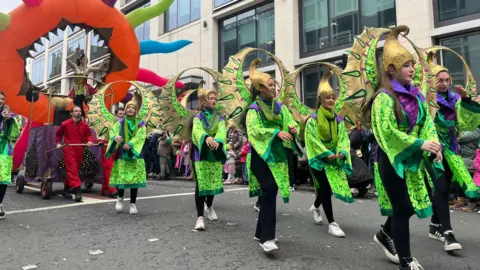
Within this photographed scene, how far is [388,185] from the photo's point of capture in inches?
116

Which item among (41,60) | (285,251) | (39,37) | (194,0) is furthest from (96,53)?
(285,251)

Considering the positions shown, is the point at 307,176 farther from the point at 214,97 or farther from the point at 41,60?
the point at 41,60

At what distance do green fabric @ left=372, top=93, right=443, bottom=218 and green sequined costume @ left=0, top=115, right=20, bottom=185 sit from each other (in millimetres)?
5126

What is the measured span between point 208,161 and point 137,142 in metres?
1.58

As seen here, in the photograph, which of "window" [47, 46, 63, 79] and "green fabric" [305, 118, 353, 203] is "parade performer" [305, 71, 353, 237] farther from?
"window" [47, 46, 63, 79]

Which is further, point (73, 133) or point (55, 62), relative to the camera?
point (55, 62)

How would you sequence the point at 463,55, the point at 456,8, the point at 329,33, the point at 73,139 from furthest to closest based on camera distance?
the point at 329,33, the point at 456,8, the point at 463,55, the point at 73,139

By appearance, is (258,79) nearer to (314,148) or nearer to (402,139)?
(314,148)

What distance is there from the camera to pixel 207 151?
5086 mm

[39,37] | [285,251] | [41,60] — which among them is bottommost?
[285,251]

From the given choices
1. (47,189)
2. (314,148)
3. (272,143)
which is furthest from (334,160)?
(47,189)

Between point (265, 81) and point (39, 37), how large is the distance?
6.14 meters

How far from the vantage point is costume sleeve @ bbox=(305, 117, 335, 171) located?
14.4 ft

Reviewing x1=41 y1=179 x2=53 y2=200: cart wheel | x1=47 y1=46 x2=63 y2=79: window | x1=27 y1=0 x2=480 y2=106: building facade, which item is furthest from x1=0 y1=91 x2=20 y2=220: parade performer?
x1=47 y1=46 x2=63 y2=79: window
